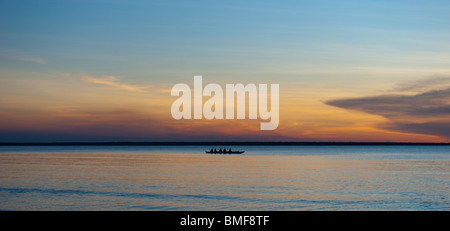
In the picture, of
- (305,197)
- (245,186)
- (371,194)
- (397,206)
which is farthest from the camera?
(245,186)

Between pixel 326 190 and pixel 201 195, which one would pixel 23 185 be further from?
pixel 326 190

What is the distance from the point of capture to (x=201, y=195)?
41250mm
